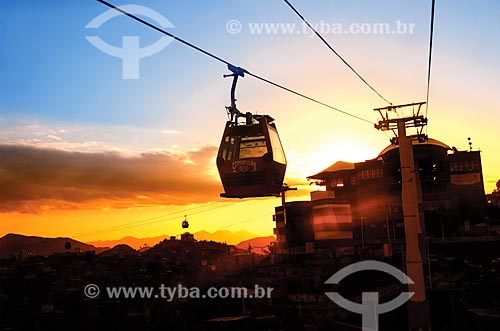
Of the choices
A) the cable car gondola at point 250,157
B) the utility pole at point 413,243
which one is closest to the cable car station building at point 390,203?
the utility pole at point 413,243

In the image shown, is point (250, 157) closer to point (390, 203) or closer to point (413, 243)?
point (413, 243)

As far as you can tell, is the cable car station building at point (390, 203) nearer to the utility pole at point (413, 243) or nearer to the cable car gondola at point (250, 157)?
the utility pole at point (413, 243)

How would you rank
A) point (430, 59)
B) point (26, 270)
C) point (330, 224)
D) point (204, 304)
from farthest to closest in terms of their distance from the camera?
point (26, 270)
point (330, 224)
point (204, 304)
point (430, 59)

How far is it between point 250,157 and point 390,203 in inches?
2321

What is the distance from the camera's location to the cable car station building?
6494cm

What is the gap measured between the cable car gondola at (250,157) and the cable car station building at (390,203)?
165 ft

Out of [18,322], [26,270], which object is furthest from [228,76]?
[26,270]

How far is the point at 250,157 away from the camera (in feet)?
42.7

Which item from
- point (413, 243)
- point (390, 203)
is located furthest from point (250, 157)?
point (390, 203)

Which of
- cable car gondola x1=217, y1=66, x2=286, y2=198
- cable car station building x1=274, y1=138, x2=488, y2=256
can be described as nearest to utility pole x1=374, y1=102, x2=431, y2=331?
cable car gondola x1=217, y1=66, x2=286, y2=198

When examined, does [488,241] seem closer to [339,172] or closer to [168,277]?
[339,172]

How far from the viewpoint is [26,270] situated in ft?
372

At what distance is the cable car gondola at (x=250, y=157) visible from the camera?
12.9 metres

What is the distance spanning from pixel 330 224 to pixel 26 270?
3270 inches
